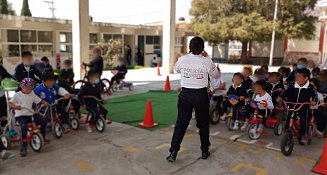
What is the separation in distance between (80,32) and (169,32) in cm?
568

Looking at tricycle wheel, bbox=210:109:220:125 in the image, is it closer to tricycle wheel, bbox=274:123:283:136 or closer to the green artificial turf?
the green artificial turf

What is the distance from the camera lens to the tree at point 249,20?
22.5 metres

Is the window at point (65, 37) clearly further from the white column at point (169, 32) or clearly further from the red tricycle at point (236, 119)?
the red tricycle at point (236, 119)

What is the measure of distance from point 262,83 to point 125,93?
19.5 ft

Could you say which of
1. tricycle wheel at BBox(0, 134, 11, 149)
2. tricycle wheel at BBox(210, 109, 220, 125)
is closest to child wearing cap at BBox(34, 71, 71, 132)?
tricycle wheel at BBox(0, 134, 11, 149)

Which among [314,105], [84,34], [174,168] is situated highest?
[84,34]

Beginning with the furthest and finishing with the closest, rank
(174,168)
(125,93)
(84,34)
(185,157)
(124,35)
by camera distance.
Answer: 1. (124,35)
2. (84,34)
3. (125,93)
4. (185,157)
5. (174,168)

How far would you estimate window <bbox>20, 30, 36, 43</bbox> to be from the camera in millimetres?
16453

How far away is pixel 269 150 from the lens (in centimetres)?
480

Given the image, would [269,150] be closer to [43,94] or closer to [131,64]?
[43,94]

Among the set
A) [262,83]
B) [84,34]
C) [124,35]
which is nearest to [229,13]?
[124,35]

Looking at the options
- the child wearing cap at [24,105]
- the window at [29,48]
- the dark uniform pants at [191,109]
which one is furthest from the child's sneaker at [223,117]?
the window at [29,48]

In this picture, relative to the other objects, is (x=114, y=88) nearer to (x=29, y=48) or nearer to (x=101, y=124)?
(x=101, y=124)

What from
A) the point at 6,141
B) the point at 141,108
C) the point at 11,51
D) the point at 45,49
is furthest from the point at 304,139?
the point at 45,49
